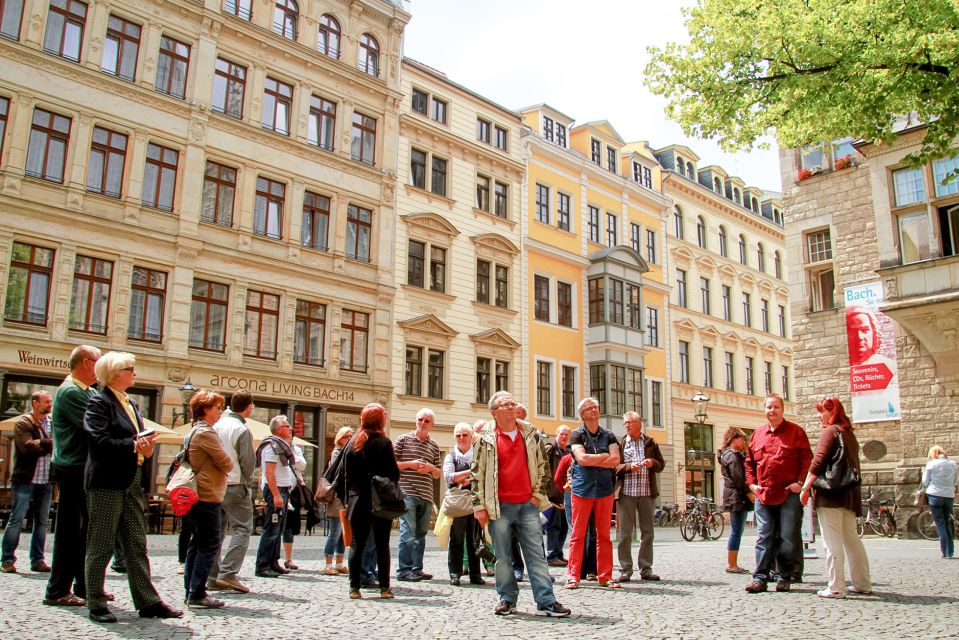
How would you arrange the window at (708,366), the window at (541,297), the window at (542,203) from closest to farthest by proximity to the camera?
the window at (541,297) < the window at (542,203) < the window at (708,366)

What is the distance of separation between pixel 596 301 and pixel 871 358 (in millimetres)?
16053

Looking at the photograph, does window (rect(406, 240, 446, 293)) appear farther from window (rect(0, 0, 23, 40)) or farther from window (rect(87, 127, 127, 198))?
window (rect(0, 0, 23, 40))

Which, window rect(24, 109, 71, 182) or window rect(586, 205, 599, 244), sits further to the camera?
window rect(586, 205, 599, 244)

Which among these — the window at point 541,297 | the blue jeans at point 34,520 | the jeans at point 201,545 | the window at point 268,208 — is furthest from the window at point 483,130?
the jeans at point 201,545

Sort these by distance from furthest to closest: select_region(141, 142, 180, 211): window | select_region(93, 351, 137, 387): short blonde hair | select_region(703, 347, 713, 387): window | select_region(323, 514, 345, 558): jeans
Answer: select_region(703, 347, 713, 387): window
select_region(141, 142, 180, 211): window
select_region(323, 514, 345, 558): jeans
select_region(93, 351, 137, 387): short blonde hair

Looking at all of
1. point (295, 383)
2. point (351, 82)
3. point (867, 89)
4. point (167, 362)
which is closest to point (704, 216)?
point (351, 82)

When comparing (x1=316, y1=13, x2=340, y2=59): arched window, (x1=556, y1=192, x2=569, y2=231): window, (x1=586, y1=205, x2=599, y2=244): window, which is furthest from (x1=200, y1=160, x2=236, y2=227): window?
(x1=586, y1=205, x2=599, y2=244): window

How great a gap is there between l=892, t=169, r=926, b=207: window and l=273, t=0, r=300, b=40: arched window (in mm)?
18554

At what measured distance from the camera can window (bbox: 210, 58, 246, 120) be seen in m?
25.1

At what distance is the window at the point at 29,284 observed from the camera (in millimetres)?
20281

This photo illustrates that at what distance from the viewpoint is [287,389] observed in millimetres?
25016

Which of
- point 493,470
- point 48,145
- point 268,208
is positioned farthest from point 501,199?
point 493,470

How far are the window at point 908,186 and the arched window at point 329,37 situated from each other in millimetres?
17913

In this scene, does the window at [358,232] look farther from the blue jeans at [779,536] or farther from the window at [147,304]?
the blue jeans at [779,536]
